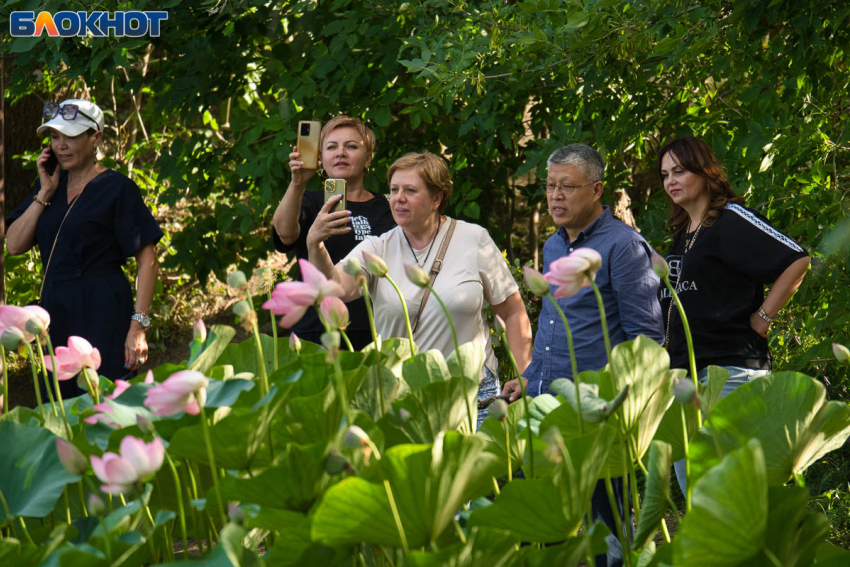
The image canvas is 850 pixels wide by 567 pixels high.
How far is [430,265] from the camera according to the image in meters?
2.58

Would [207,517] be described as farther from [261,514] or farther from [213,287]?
[213,287]

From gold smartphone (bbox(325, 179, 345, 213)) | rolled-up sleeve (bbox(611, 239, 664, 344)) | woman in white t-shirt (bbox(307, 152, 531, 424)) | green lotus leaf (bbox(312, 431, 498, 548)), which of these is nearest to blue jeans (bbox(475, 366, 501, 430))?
woman in white t-shirt (bbox(307, 152, 531, 424))

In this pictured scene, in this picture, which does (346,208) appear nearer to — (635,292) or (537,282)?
(635,292)

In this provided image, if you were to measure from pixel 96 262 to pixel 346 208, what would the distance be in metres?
0.94

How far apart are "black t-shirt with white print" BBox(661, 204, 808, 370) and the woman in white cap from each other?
5.84 ft

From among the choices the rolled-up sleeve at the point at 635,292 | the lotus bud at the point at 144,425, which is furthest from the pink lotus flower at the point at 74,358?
the rolled-up sleeve at the point at 635,292

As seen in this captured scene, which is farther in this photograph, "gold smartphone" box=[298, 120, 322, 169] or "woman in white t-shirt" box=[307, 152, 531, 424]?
"gold smartphone" box=[298, 120, 322, 169]

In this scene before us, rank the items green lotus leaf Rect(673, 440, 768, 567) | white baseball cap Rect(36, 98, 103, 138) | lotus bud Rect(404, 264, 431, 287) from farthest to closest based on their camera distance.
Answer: white baseball cap Rect(36, 98, 103, 138), lotus bud Rect(404, 264, 431, 287), green lotus leaf Rect(673, 440, 768, 567)

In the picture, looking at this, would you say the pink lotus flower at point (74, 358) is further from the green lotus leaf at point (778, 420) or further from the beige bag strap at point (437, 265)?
the beige bag strap at point (437, 265)

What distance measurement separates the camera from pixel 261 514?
0.93 meters

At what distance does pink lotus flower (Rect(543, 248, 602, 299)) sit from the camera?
39.2 inches

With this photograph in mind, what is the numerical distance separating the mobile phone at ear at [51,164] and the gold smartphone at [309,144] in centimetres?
96

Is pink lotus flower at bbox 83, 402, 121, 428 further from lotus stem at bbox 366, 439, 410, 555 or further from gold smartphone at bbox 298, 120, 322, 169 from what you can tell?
Answer: gold smartphone at bbox 298, 120, 322, 169

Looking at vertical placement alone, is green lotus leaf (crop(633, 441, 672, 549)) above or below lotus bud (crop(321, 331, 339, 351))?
below
